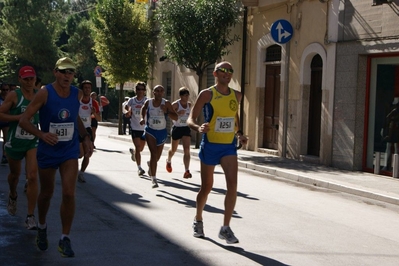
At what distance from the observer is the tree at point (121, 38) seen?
3045 cm

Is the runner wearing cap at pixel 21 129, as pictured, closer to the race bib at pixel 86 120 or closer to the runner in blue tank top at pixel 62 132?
the runner in blue tank top at pixel 62 132

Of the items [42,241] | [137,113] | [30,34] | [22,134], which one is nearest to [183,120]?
[137,113]

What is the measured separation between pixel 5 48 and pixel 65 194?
48.9 metres

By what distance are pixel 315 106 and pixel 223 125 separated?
11.9 m

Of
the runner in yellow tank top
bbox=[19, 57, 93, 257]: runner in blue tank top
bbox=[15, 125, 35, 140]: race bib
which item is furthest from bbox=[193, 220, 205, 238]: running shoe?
bbox=[15, 125, 35, 140]: race bib

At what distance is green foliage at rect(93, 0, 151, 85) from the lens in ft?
99.9

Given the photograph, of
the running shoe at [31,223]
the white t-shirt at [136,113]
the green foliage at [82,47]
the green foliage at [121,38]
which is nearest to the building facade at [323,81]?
the white t-shirt at [136,113]

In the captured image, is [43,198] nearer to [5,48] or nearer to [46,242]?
[46,242]

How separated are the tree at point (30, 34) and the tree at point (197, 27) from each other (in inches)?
1185

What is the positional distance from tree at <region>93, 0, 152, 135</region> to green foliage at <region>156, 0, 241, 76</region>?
767 cm

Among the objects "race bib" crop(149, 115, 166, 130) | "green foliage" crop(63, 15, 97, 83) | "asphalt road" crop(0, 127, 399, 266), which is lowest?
"asphalt road" crop(0, 127, 399, 266)

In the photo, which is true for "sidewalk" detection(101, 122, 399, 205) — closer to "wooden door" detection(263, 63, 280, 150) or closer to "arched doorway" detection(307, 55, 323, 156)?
"arched doorway" detection(307, 55, 323, 156)

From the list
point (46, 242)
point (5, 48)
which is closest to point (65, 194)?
point (46, 242)

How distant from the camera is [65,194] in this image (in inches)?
262
